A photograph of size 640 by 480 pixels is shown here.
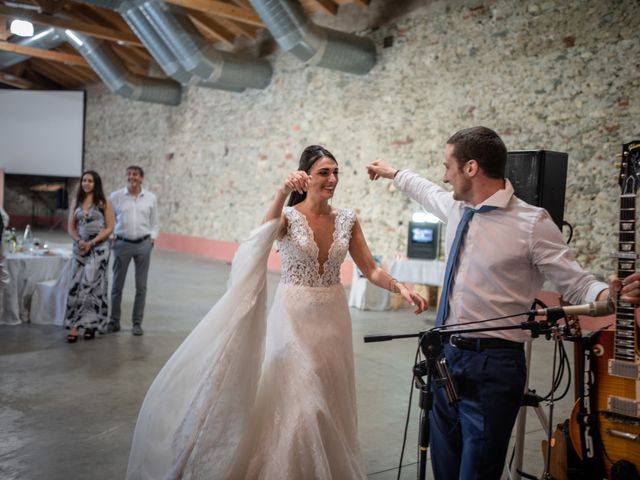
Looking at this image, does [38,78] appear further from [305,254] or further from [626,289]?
[626,289]

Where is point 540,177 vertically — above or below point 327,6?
below

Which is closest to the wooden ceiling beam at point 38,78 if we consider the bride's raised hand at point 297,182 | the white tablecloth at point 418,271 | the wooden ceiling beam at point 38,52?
the wooden ceiling beam at point 38,52

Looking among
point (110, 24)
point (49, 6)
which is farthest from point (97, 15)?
point (49, 6)

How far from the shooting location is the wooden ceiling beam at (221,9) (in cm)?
898

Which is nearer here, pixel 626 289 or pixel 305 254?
pixel 626 289

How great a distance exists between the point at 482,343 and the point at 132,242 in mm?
4651

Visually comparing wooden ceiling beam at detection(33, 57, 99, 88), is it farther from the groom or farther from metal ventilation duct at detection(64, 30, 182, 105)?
the groom

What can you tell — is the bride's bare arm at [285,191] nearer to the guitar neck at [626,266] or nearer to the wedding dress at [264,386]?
the wedding dress at [264,386]

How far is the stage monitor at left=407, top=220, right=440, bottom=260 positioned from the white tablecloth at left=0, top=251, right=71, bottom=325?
4.08 m

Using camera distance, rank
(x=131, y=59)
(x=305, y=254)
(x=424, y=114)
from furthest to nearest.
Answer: (x=131, y=59) < (x=424, y=114) < (x=305, y=254)

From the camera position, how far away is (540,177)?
9.66ft

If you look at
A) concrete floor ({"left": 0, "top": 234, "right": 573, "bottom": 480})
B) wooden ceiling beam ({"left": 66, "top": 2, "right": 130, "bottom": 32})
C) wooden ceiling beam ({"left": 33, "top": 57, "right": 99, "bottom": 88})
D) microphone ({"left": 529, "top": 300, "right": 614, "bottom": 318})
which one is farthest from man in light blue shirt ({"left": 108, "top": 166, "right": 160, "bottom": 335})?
wooden ceiling beam ({"left": 33, "top": 57, "right": 99, "bottom": 88})

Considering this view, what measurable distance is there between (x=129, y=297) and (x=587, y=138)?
229 inches

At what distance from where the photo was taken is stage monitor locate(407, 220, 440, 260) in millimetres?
7832
